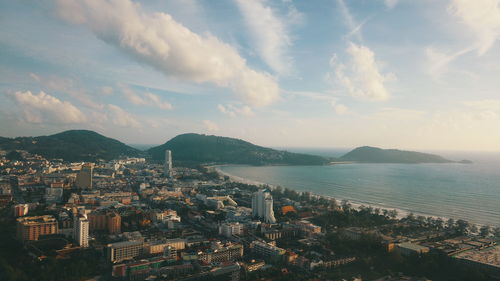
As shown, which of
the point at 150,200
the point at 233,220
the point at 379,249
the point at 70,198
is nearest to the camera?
the point at 379,249

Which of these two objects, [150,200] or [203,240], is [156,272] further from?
[150,200]

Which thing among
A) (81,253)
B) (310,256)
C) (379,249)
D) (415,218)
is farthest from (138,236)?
(415,218)

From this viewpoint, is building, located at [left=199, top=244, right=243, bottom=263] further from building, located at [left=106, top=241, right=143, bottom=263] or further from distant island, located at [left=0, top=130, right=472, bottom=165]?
distant island, located at [left=0, top=130, right=472, bottom=165]

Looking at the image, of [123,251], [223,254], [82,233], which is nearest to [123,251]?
[123,251]

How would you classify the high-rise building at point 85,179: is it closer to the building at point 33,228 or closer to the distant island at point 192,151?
the building at point 33,228

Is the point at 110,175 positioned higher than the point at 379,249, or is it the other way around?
the point at 110,175

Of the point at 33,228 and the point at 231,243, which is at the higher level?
the point at 33,228

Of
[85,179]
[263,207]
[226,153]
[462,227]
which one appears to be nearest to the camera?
[462,227]

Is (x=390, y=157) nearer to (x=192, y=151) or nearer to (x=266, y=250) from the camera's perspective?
(x=192, y=151)
